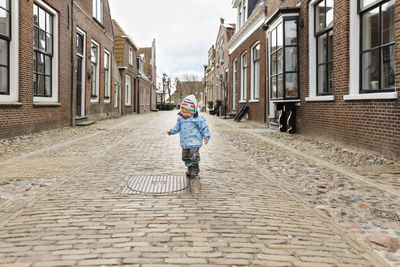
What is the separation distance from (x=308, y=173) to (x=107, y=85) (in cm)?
1732

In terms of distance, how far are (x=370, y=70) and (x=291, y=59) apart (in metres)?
4.11

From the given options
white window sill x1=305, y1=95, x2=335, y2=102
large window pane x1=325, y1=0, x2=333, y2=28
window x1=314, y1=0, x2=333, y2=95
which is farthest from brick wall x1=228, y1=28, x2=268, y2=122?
large window pane x1=325, y1=0, x2=333, y2=28

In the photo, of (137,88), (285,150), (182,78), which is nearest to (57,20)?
(285,150)

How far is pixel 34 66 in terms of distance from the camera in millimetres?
11062

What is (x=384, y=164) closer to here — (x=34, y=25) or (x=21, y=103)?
(x=21, y=103)

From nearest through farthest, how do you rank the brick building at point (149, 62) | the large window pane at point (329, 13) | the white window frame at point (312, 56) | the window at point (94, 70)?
the large window pane at point (329, 13) < the white window frame at point (312, 56) < the window at point (94, 70) < the brick building at point (149, 62)

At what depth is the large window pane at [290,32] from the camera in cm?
1116

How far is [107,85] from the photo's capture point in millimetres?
20844

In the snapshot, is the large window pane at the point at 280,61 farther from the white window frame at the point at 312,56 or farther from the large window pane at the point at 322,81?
the large window pane at the point at 322,81

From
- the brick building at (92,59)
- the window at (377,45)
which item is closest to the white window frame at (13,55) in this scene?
the brick building at (92,59)

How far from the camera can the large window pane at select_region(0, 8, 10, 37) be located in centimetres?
907

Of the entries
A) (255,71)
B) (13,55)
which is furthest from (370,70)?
(255,71)

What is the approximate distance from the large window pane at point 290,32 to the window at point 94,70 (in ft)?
33.2

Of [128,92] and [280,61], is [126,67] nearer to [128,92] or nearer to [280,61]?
[128,92]
